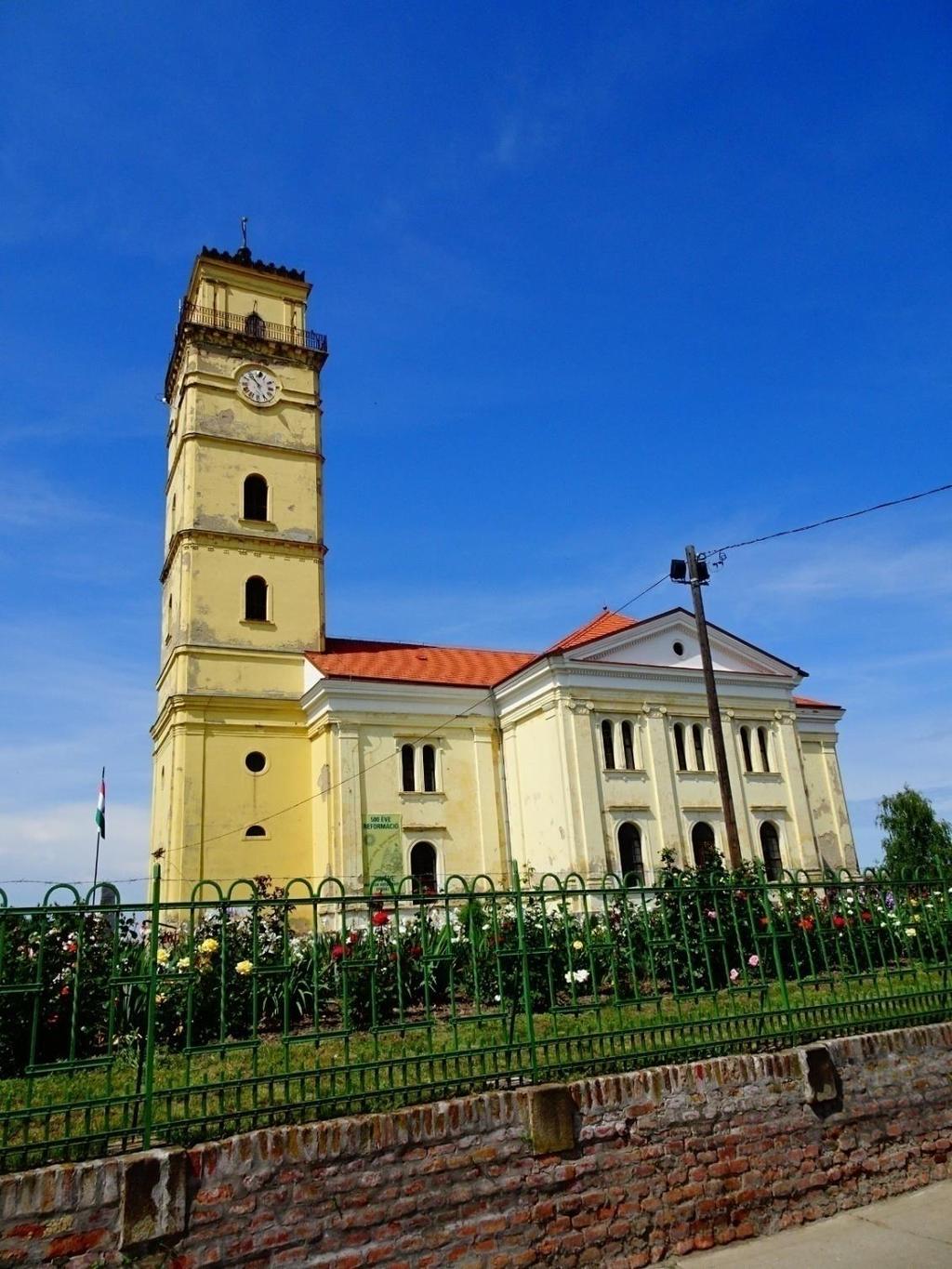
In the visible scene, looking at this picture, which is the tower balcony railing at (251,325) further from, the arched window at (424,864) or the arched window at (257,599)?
the arched window at (424,864)

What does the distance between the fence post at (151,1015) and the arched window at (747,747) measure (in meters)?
25.7

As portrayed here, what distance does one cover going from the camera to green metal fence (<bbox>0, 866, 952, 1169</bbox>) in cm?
536

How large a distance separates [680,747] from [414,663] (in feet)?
29.9

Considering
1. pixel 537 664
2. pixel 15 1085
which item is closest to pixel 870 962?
pixel 15 1085

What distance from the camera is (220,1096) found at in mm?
5348

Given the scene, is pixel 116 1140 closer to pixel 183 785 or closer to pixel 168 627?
pixel 183 785

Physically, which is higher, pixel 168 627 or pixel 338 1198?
pixel 168 627

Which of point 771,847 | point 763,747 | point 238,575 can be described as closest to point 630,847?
point 771,847

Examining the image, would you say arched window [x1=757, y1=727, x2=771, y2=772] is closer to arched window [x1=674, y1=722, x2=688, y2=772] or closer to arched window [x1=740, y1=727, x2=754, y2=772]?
arched window [x1=740, y1=727, x2=754, y2=772]

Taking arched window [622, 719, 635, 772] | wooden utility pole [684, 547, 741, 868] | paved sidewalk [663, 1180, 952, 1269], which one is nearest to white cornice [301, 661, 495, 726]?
arched window [622, 719, 635, 772]

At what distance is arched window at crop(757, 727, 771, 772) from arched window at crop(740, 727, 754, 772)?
421 millimetres

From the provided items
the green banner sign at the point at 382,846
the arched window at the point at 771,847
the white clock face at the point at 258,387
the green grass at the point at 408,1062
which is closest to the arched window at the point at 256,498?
the white clock face at the point at 258,387

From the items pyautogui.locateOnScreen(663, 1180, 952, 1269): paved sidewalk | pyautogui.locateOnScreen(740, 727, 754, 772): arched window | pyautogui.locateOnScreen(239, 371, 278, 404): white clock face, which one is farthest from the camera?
pyautogui.locateOnScreen(239, 371, 278, 404): white clock face

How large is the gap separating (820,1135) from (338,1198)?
4.08m
